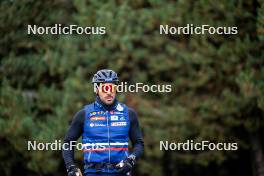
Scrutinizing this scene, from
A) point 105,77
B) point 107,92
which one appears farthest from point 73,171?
point 105,77

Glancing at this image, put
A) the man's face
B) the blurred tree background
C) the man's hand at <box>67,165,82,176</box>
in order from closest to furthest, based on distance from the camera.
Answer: the man's hand at <box>67,165,82,176</box> → the man's face → the blurred tree background

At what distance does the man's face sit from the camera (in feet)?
26.3

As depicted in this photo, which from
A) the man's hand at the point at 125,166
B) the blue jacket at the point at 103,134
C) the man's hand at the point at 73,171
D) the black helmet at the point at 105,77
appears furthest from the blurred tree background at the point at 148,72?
the man's hand at the point at 73,171

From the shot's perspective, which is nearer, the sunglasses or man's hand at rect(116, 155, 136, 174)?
man's hand at rect(116, 155, 136, 174)

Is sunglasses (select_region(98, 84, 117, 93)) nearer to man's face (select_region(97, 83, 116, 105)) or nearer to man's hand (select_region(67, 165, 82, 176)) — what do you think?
man's face (select_region(97, 83, 116, 105))

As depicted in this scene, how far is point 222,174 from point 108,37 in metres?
4.63

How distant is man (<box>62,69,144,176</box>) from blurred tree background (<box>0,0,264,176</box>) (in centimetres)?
649

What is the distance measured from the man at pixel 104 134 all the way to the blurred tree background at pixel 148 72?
21.3 feet

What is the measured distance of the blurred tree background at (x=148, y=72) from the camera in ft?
48.0

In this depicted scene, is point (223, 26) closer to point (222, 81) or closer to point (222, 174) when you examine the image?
point (222, 81)

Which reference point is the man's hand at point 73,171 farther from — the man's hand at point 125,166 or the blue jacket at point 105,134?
the man's hand at point 125,166

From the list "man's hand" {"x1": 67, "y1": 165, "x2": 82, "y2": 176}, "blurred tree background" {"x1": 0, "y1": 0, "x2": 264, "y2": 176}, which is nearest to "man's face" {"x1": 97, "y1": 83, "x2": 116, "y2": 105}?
"man's hand" {"x1": 67, "y1": 165, "x2": 82, "y2": 176}

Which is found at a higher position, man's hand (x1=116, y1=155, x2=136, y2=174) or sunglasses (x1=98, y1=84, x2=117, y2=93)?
sunglasses (x1=98, y1=84, x2=117, y2=93)

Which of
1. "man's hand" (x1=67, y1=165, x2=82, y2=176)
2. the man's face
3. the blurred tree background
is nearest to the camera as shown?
"man's hand" (x1=67, y1=165, x2=82, y2=176)
